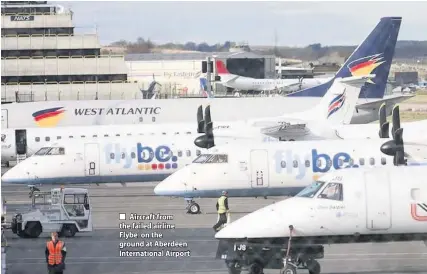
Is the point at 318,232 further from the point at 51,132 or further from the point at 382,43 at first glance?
the point at 382,43

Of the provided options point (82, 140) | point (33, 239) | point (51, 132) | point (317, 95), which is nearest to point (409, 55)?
point (317, 95)

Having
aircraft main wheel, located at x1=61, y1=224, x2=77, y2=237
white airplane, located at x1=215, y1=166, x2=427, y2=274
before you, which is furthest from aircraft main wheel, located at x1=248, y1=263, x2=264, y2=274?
aircraft main wheel, located at x1=61, y1=224, x2=77, y2=237

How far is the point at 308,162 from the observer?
29.8 m

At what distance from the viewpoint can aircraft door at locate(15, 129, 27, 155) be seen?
4491cm

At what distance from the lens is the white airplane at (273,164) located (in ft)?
97.3

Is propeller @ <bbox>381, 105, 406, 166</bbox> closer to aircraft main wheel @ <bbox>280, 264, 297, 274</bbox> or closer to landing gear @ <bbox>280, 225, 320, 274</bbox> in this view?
landing gear @ <bbox>280, 225, 320, 274</bbox>

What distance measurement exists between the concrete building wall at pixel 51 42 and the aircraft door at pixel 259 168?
4439 centimetres

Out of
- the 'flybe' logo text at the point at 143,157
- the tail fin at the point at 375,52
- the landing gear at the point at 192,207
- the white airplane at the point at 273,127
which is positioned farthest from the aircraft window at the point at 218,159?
the tail fin at the point at 375,52

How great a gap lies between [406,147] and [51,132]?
19792mm

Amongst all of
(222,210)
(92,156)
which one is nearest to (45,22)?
(92,156)

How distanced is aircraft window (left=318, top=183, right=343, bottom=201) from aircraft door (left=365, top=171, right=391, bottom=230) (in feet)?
1.83

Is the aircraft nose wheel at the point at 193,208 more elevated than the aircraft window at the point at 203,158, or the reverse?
the aircraft window at the point at 203,158

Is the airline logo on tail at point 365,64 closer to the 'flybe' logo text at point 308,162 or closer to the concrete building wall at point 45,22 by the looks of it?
the 'flybe' logo text at point 308,162

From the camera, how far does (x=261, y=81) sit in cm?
10856
